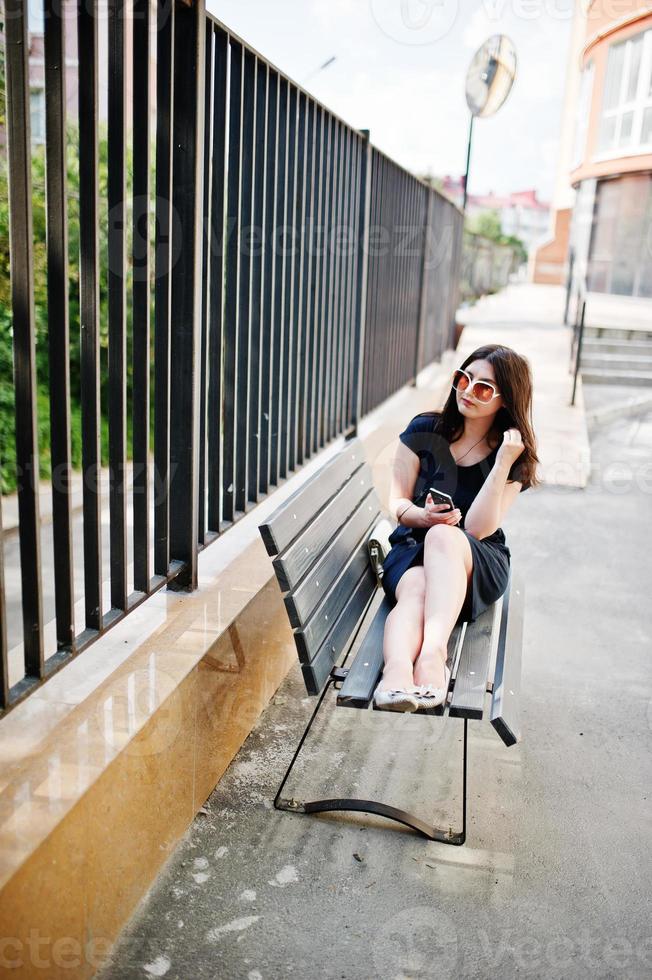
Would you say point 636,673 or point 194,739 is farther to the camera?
point 636,673

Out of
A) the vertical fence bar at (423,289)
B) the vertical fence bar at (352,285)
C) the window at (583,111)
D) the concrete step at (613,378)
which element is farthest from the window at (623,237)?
the vertical fence bar at (352,285)

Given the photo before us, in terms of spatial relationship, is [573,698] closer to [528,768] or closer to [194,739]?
[528,768]

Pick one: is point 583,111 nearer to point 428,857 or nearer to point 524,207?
point 428,857

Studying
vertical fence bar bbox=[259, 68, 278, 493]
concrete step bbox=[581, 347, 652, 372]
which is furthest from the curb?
vertical fence bar bbox=[259, 68, 278, 493]

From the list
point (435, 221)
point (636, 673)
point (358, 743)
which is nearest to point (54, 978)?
point (358, 743)

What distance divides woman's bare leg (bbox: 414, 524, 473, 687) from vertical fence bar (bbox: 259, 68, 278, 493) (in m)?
1.05

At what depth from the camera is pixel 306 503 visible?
2.89 meters

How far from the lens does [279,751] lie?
300 cm

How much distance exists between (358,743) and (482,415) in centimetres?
129

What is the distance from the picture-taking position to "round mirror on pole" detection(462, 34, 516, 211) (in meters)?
8.42

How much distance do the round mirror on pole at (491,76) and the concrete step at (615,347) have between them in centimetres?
544

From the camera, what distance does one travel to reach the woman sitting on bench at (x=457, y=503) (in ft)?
9.27

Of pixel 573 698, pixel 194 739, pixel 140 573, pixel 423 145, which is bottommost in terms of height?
pixel 573 698

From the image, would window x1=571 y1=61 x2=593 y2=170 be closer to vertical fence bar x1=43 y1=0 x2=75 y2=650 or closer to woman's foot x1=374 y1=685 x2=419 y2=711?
woman's foot x1=374 y1=685 x2=419 y2=711
